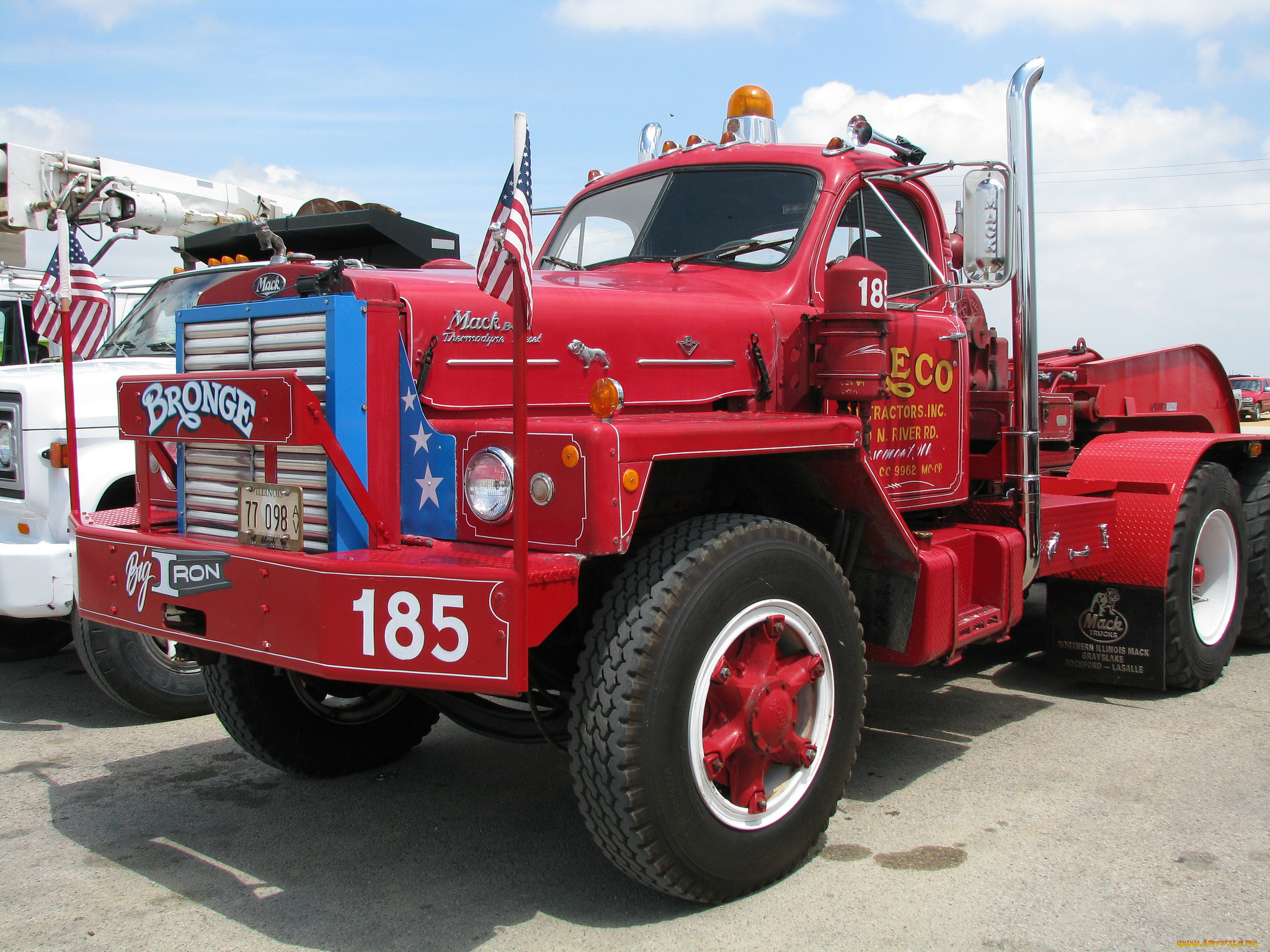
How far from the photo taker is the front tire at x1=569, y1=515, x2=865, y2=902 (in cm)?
279

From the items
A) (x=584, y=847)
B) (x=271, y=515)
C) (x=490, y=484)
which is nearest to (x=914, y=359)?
(x=490, y=484)

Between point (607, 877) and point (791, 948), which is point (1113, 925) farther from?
point (607, 877)

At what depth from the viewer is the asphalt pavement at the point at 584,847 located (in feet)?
9.78

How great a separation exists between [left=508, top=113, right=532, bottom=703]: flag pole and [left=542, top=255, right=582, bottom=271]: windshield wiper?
2257 millimetres

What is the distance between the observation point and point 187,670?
17.1 feet

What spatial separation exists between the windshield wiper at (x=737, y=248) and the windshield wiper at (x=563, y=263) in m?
0.68

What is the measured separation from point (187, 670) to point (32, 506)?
1042 mm

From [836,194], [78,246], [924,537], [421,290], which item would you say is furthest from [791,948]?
[78,246]

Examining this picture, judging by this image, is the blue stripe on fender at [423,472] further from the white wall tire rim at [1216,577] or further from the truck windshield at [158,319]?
the white wall tire rim at [1216,577]

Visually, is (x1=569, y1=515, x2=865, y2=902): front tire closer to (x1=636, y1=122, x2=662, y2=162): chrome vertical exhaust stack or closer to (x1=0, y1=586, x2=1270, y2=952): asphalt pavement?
(x1=0, y1=586, x2=1270, y2=952): asphalt pavement

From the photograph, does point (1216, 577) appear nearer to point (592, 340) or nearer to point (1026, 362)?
point (1026, 362)

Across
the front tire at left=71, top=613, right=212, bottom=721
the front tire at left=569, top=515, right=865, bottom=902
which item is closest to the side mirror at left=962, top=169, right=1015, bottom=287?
the front tire at left=569, top=515, right=865, bottom=902

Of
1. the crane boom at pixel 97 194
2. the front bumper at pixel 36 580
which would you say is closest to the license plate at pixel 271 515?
the front bumper at pixel 36 580

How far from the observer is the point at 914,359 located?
4.35 m
